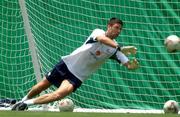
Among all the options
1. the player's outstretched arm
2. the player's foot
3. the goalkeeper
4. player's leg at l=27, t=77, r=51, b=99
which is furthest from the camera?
player's leg at l=27, t=77, r=51, b=99

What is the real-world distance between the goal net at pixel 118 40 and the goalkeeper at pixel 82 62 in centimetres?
143

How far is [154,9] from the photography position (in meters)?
11.3

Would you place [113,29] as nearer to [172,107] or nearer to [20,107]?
[172,107]

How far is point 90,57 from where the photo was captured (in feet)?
31.4

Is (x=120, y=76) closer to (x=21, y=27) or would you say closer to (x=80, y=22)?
(x=80, y=22)

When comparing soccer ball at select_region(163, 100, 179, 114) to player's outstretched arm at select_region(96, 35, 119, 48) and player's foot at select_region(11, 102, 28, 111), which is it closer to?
player's outstretched arm at select_region(96, 35, 119, 48)

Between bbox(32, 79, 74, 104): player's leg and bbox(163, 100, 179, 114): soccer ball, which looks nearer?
bbox(32, 79, 74, 104): player's leg

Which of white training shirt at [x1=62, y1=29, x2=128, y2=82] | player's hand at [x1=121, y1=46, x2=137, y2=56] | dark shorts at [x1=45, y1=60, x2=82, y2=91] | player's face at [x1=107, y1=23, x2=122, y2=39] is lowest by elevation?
dark shorts at [x1=45, y1=60, x2=82, y2=91]

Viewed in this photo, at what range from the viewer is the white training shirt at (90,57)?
30.9 feet

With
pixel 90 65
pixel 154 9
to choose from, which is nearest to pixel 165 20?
pixel 154 9

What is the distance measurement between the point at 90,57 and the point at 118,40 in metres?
1.95

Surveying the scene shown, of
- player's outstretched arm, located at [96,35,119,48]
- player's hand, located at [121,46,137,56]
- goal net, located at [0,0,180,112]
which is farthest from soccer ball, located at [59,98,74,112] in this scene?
goal net, located at [0,0,180,112]

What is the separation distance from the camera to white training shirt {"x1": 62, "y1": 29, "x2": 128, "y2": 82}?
9.42m

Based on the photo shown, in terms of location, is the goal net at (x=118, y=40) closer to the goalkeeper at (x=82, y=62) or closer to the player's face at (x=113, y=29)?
the goalkeeper at (x=82, y=62)
